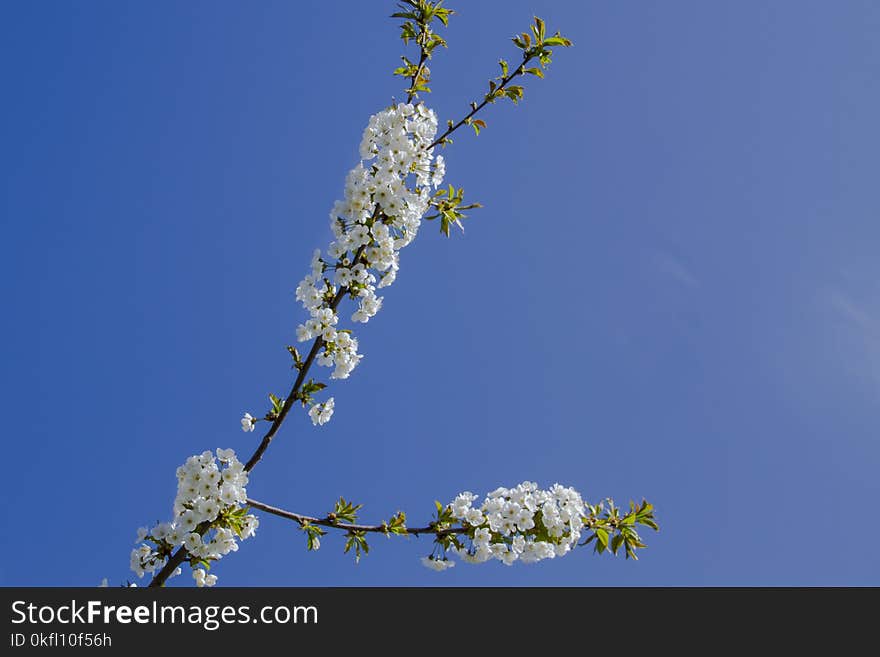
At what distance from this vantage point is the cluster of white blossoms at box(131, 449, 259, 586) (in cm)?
503

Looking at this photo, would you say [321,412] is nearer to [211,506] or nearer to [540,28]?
[211,506]

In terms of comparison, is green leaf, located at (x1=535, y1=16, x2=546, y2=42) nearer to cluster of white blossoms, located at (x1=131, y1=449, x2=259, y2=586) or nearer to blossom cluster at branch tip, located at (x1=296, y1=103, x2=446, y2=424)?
blossom cluster at branch tip, located at (x1=296, y1=103, x2=446, y2=424)

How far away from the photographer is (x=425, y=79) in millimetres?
6395

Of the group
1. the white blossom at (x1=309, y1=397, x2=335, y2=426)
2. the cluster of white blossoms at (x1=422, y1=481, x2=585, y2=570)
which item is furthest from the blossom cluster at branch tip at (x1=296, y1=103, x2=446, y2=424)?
the cluster of white blossoms at (x1=422, y1=481, x2=585, y2=570)

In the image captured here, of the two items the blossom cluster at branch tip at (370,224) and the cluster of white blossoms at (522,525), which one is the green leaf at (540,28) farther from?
the cluster of white blossoms at (522,525)

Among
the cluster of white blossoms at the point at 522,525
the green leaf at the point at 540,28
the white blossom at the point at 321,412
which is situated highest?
the green leaf at the point at 540,28

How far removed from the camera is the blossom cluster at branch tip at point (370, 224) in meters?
5.82

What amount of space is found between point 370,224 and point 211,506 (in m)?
2.57

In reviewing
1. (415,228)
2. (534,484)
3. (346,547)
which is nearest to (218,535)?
(346,547)

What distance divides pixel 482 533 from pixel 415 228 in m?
2.57

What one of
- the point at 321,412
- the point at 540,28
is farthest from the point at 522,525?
the point at 540,28

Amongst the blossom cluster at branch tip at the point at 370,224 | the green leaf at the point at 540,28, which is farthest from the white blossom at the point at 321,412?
the green leaf at the point at 540,28

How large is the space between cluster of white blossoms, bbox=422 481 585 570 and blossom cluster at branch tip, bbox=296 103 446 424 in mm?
1547

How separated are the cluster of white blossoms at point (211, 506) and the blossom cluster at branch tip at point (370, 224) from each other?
1009 mm
